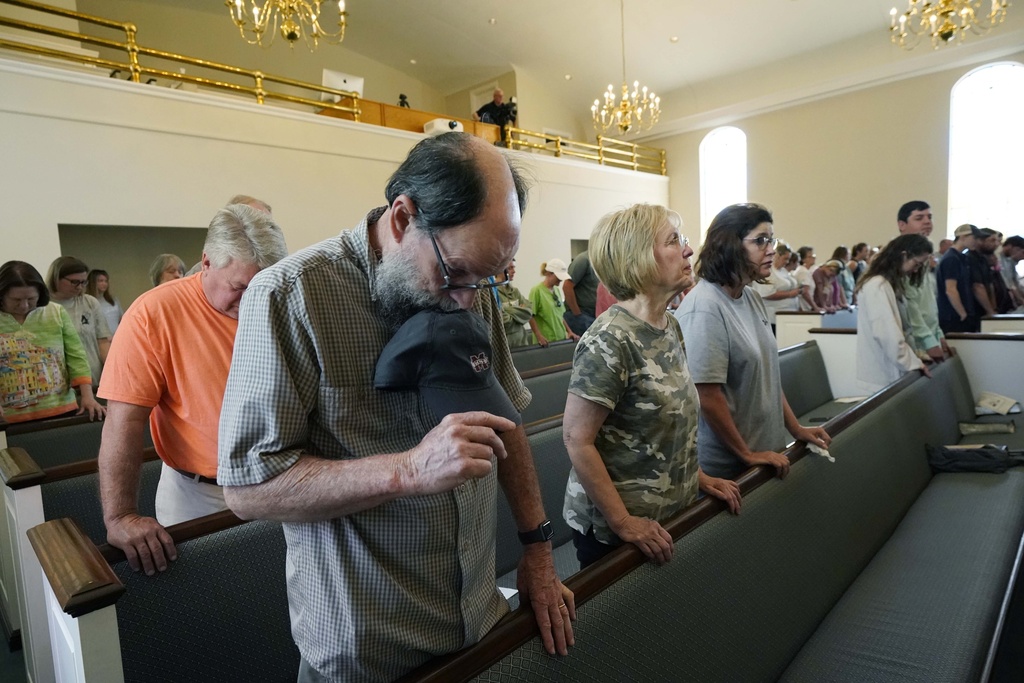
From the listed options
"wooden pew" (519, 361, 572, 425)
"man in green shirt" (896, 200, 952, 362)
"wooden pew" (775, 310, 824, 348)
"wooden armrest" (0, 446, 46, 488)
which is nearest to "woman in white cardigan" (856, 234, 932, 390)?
"man in green shirt" (896, 200, 952, 362)

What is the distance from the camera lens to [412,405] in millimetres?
900

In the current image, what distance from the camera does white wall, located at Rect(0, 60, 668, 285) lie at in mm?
5191

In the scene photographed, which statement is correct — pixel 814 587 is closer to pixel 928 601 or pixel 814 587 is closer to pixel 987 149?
pixel 928 601

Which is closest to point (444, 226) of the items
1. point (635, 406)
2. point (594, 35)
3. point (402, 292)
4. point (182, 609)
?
point (402, 292)

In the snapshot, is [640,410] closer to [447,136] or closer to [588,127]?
[447,136]

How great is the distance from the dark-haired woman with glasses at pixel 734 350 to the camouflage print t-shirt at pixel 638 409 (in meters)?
0.30

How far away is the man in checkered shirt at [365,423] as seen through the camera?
2.56 feet

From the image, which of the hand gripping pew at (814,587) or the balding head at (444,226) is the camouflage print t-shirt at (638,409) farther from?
the balding head at (444,226)

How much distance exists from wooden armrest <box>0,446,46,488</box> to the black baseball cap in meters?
1.50

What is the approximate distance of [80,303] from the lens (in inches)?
158

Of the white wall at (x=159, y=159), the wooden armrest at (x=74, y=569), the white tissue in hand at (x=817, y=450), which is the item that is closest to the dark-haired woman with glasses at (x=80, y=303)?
the white wall at (x=159, y=159)

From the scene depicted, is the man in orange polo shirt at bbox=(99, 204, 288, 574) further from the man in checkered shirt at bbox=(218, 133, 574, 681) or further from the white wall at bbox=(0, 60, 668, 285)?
the white wall at bbox=(0, 60, 668, 285)

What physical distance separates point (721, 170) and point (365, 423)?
1381cm

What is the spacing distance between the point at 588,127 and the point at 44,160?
36.3 ft
